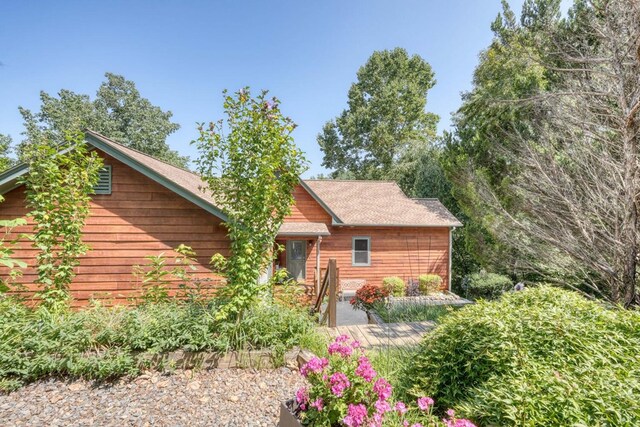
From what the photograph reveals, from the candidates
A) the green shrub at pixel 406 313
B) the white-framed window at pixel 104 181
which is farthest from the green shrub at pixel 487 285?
the white-framed window at pixel 104 181

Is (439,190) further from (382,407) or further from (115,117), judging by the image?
(115,117)

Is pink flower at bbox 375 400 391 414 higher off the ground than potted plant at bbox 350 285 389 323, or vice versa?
pink flower at bbox 375 400 391 414

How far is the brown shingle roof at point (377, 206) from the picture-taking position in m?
13.6

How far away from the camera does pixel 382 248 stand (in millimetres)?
13695

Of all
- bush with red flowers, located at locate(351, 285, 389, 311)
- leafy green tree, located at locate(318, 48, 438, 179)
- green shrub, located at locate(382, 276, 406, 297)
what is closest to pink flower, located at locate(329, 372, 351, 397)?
bush with red flowers, located at locate(351, 285, 389, 311)

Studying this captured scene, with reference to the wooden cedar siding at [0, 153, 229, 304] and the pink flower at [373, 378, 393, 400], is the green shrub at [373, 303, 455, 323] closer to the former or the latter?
the wooden cedar siding at [0, 153, 229, 304]

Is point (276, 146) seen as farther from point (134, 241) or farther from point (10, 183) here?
point (10, 183)

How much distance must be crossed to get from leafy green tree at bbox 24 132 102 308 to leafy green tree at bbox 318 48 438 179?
26090mm

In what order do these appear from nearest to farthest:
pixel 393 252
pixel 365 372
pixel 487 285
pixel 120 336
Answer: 1. pixel 365 372
2. pixel 120 336
3. pixel 487 285
4. pixel 393 252

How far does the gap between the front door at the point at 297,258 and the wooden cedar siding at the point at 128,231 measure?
648cm

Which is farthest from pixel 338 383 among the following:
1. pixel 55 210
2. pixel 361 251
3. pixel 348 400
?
pixel 361 251

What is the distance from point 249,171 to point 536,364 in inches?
183

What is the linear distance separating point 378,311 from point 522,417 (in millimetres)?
6492

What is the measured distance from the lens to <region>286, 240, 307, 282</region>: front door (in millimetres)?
12945
